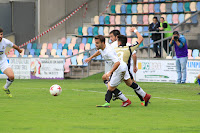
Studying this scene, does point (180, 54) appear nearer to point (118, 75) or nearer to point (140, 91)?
point (140, 91)

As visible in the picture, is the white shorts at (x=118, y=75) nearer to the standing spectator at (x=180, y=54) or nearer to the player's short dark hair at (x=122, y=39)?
the player's short dark hair at (x=122, y=39)

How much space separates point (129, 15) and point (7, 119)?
20.5 meters

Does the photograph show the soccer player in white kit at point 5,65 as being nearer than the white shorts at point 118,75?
No

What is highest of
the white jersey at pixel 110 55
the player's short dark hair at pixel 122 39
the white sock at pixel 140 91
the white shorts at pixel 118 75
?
the player's short dark hair at pixel 122 39

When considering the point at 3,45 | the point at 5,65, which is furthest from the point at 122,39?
the point at 5,65

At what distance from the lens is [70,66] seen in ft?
80.6

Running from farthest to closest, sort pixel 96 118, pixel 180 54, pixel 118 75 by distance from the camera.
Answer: pixel 180 54 → pixel 118 75 → pixel 96 118

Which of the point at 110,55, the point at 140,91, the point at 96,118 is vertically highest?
the point at 110,55

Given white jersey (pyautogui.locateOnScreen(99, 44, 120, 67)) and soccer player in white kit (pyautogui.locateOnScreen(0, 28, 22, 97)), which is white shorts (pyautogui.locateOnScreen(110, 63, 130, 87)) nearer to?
white jersey (pyautogui.locateOnScreen(99, 44, 120, 67))

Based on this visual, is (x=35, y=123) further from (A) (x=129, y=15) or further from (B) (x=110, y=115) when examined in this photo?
(A) (x=129, y=15)

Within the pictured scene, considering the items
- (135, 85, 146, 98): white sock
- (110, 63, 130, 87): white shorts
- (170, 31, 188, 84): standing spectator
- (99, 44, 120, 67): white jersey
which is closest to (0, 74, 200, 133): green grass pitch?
(135, 85, 146, 98): white sock

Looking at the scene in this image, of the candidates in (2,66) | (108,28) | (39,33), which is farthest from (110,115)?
(39,33)

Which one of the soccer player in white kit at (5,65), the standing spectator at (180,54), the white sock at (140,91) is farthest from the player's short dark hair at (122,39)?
the standing spectator at (180,54)

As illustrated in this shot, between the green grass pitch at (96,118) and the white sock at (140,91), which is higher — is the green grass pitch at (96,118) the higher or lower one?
the lower one
